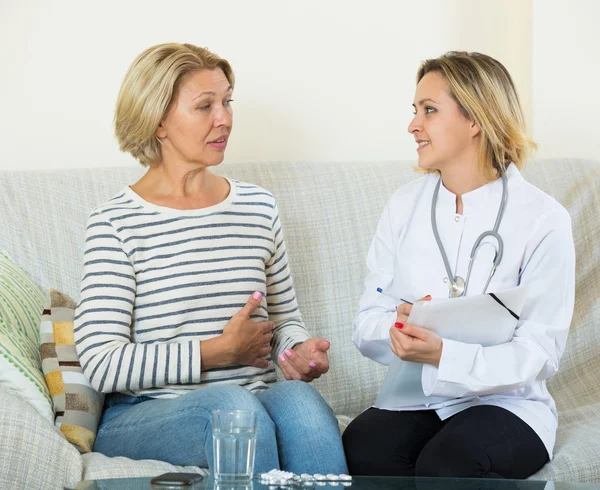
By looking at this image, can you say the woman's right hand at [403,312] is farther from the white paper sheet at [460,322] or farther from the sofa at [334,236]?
the sofa at [334,236]

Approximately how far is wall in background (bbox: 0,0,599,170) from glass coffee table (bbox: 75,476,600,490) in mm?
1355

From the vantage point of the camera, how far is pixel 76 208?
218cm

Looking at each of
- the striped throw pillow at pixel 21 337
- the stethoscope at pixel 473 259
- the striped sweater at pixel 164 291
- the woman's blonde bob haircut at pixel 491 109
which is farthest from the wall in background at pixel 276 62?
the stethoscope at pixel 473 259

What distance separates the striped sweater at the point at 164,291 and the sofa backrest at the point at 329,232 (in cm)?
33

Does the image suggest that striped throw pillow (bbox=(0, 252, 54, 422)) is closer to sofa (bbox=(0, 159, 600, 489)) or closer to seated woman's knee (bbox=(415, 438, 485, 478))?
sofa (bbox=(0, 159, 600, 489))

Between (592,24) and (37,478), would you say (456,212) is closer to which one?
(37,478)

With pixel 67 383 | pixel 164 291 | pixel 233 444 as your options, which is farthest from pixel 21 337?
pixel 233 444

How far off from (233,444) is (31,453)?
1.34 feet

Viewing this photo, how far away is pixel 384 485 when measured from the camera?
1.34m

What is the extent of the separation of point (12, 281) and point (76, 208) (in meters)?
0.32

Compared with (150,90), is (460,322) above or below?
below

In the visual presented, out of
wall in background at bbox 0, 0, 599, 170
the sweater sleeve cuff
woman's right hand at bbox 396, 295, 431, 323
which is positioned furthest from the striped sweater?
wall in background at bbox 0, 0, 599, 170

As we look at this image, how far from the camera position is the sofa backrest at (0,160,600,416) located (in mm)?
2117

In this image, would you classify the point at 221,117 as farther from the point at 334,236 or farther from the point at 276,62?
the point at 276,62
